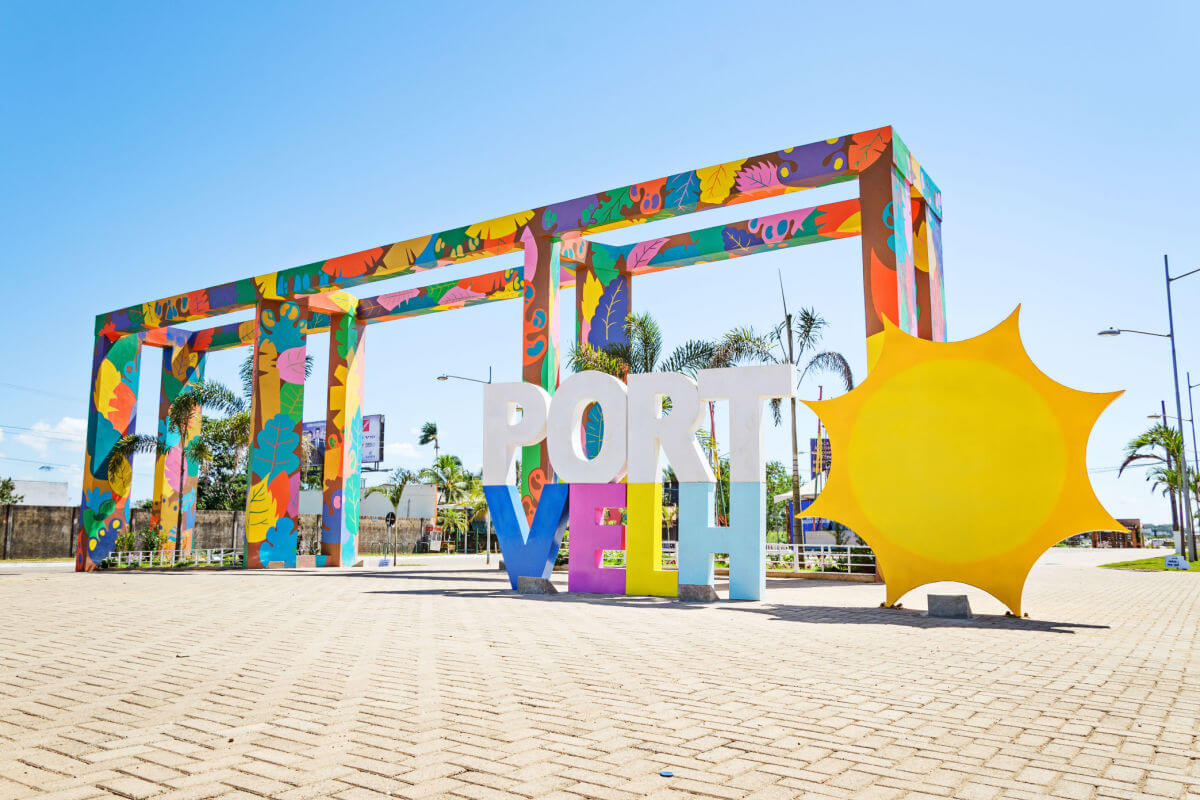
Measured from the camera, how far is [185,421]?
28.3 metres

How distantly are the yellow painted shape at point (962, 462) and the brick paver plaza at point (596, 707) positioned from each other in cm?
121

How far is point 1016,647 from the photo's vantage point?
25.6ft

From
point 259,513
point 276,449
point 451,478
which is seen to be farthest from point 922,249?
point 451,478

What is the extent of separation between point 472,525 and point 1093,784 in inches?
2179

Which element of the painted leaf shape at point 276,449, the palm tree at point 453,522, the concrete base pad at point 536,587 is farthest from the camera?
the palm tree at point 453,522

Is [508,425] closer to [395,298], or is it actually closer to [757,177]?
[757,177]

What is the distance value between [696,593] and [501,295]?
13.8m

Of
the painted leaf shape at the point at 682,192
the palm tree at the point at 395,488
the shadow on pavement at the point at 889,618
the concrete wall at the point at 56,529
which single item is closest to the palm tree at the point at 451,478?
the palm tree at the point at 395,488

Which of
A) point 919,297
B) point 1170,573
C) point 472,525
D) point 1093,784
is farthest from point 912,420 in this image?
point 472,525

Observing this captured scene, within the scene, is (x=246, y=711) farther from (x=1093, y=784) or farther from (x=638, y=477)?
(x=638, y=477)

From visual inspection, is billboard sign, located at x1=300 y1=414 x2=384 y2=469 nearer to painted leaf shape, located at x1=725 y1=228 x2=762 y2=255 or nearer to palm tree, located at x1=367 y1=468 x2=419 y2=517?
palm tree, located at x1=367 y1=468 x2=419 y2=517

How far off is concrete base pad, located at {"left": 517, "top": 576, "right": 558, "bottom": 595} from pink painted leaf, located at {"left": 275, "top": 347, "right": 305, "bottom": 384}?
44.4 ft

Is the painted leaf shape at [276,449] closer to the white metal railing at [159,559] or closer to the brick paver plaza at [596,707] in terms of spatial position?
the white metal railing at [159,559]

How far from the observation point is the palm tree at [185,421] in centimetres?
2741
